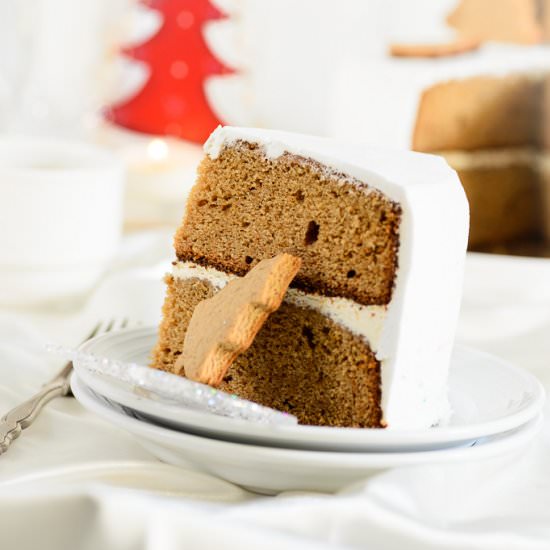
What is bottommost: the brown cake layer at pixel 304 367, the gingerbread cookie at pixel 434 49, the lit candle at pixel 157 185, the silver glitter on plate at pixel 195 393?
the lit candle at pixel 157 185

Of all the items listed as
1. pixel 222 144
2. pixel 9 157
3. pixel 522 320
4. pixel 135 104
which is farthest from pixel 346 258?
pixel 135 104

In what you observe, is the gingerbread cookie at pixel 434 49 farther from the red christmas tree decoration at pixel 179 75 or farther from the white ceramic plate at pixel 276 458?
the white ceramic plate at pixel 276 458

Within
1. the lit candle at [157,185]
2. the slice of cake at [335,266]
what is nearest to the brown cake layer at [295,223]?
the slice of cake at [335,266]

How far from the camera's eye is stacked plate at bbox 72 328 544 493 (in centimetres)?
93

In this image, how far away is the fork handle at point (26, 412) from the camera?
1120mm

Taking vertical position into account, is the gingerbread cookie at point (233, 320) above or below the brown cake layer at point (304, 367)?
above

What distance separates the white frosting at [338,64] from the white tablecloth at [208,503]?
1200 millimetres

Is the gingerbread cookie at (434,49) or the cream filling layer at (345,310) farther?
the gingerbread cookie at (434,49)

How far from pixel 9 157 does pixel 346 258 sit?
3.31 feet

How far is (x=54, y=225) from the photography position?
5.87ft

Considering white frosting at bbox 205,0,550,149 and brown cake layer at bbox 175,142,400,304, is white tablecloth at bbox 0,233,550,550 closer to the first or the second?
brown cake layer at bbox 175,142,400,304

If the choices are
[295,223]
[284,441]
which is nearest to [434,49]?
[295,223]

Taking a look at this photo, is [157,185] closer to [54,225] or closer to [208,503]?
[54,225]

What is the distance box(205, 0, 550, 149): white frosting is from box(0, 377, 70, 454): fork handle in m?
1.26
